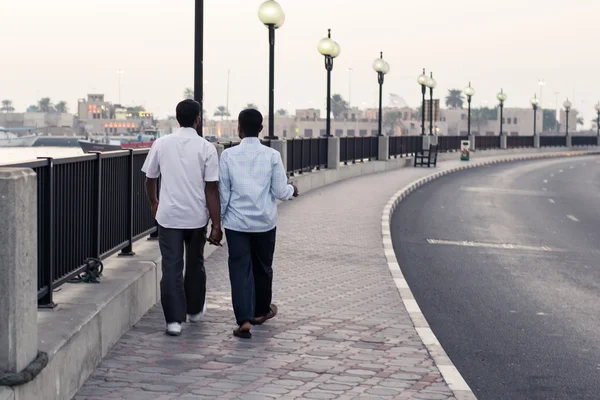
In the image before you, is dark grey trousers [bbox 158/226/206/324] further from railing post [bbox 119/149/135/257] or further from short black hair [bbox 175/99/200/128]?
railing post [bbox 119/149/135/257]

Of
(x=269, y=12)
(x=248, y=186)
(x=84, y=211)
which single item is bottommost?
(x=84, y=211)

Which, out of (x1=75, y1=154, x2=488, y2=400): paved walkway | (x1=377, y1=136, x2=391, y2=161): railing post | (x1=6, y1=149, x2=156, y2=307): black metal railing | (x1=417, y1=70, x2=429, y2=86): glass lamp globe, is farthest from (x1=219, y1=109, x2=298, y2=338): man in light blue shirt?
(x1=417, y1=70, x2=429, y2=86): glass lamp globe

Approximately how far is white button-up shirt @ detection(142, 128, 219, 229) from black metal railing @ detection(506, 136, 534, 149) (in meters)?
71.2

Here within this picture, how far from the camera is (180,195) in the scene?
8.10m

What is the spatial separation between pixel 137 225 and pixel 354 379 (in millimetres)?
4104

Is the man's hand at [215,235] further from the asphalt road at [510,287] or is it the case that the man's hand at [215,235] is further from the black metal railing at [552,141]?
the black metal railing at [552,141]

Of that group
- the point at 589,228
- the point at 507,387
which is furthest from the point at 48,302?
the point at 589,228

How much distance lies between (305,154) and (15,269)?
2455cm

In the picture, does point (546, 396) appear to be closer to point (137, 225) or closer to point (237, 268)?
point (237, 268)

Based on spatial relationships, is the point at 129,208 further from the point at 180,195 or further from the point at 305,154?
the point at 305,154

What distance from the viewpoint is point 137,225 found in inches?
414

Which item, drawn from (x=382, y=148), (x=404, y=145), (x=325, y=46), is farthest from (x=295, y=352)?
(x=404, y=145)

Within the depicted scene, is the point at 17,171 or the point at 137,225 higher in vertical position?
the point at 17,171

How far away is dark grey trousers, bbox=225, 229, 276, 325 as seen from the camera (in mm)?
8344
